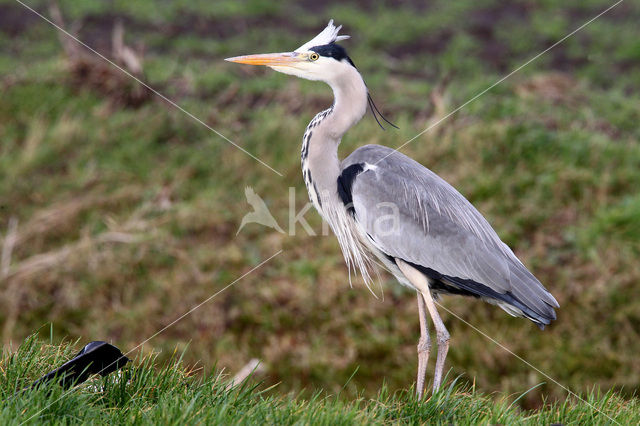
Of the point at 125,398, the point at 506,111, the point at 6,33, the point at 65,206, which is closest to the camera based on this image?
the point at 125,398

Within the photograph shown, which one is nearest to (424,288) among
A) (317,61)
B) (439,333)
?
(439,333)

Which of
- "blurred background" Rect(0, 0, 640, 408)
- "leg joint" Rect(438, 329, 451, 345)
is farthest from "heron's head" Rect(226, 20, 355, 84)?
"blurred background" Rect(0, 0, 640, 408)

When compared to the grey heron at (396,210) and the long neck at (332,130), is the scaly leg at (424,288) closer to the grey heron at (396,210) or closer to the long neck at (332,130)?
the grey heron at (396,210)

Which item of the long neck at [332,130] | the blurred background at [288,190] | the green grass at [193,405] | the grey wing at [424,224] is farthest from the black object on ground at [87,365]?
the blurred background at [288,190]

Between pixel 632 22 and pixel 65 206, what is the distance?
7730 mm

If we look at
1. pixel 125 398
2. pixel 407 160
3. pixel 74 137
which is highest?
pixel 407 160

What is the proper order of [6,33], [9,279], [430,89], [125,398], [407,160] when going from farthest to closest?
[6,33], [430,89], [9,279], [407,160], [125,398]

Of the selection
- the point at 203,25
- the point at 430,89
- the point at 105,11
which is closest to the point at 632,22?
the point at 430,89

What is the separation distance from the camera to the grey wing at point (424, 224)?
4039mm

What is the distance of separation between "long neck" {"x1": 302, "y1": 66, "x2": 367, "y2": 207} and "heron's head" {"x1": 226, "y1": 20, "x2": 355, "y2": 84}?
0.12 ft

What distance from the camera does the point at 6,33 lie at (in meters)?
10.4

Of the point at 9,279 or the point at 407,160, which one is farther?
the point at 9,279

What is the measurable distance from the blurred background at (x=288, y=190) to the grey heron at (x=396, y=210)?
2.50m

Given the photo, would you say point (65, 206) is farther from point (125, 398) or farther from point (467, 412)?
point (467, 412)
